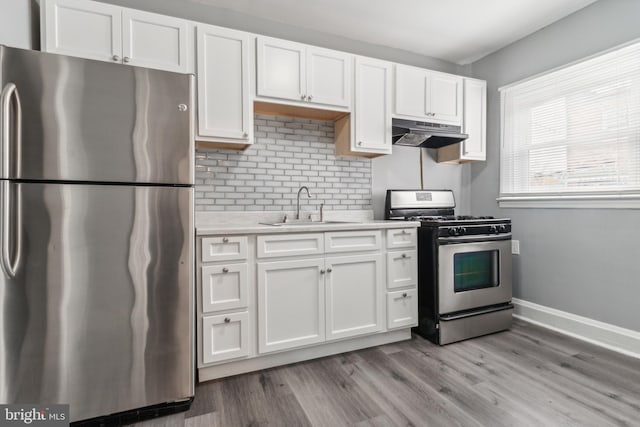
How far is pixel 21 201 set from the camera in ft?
4.59

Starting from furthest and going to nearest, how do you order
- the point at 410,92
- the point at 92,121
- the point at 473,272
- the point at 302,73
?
the point at 410,92 → the point at 473,272 → the point at 302,73 → the point at 92,121

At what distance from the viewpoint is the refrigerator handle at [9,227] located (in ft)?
4.46

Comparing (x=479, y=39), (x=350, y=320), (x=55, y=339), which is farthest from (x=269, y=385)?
(x=479, y=39)

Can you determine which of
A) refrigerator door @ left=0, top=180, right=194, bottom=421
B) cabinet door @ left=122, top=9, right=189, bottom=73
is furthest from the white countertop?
cabinet door @ left=122, top=9, right=189, bottom=73

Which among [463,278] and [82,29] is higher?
[82,29]

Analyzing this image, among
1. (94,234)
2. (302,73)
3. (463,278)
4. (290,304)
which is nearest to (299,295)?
(290,304)

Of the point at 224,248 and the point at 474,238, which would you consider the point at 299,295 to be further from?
the point at 474,238

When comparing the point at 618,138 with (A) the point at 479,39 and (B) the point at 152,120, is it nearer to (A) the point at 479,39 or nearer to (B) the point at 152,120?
(A) the point at 479,39

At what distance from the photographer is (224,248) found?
1.96 m

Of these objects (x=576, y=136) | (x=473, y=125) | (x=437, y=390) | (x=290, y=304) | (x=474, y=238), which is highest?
(x=473, y=125)

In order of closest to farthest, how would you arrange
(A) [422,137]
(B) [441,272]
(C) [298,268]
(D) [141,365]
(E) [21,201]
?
(E) [21,201] < (D) [141,365] < (C) [298,268] < (B) [441,272] < (A) [422,137]

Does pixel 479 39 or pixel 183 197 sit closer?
pixel 183 197

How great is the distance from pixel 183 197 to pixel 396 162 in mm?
2229

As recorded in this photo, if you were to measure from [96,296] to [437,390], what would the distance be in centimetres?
186
